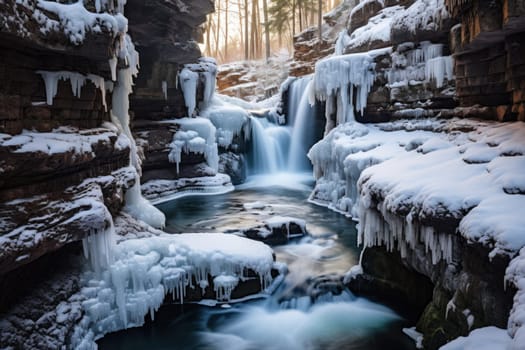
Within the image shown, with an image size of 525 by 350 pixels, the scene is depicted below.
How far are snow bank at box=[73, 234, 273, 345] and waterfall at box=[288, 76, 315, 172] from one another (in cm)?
1317

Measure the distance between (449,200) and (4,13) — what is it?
17.6ft

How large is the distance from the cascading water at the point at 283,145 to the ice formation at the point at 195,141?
3501 millimetres

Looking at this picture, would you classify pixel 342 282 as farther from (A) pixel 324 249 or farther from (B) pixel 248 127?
(B) pixel 248 127

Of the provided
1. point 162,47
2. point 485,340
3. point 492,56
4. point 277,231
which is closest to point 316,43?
point 162,47

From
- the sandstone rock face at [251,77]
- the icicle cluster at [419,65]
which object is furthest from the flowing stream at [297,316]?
the sandstone rock face at [251,77]

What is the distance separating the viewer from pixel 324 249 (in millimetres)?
9227

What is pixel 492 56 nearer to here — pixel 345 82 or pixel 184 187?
pixel 345 82

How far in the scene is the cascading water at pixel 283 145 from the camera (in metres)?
20.2

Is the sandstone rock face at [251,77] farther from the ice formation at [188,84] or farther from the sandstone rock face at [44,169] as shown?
the sandstone rock face at [44,169]

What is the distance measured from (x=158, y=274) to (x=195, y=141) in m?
10.3

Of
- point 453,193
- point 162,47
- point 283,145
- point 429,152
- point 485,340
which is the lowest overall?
point 485,340

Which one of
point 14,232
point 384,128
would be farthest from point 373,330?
point 384,128

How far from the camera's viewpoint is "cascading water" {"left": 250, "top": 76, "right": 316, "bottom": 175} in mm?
20250

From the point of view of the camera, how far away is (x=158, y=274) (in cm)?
643
